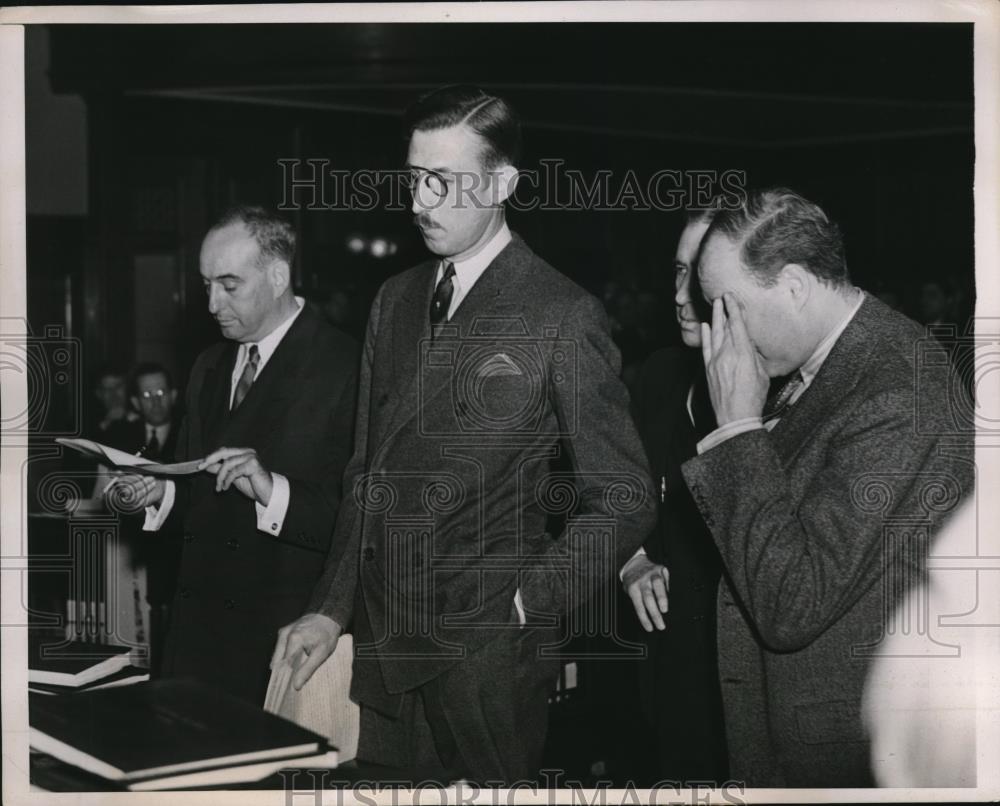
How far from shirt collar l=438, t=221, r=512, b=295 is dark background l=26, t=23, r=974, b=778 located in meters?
0.06

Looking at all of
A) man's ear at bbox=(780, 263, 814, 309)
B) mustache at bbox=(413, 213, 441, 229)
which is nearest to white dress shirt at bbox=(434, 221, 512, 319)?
mustache at bbox=(413, 213, 441, 229)

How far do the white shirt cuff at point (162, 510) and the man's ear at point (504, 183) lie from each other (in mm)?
1040

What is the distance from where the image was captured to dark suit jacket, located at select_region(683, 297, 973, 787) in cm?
217

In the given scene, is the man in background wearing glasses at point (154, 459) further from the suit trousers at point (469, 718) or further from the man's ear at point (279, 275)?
the suit trousers at point (469, 718)

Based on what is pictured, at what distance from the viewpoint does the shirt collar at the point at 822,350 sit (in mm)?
2309

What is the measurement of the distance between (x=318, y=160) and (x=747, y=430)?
124cm

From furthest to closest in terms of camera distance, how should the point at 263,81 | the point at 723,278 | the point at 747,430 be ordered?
the point at 263,81
the point at 723,278
the point at 747,430

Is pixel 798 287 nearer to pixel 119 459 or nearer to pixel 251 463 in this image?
pixel 251 463

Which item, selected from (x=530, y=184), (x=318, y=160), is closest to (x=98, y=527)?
(x=318, y=160)

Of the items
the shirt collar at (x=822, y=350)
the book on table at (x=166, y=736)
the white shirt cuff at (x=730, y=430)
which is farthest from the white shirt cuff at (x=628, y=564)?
the book on table at (x=166, y=736)

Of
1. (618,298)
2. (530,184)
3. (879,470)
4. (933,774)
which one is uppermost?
(530,184)

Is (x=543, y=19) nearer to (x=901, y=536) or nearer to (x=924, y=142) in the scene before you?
(x=924, y=142)

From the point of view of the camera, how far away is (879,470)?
2.23 meters

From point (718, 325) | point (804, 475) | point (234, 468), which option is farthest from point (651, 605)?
point (234, 468)
